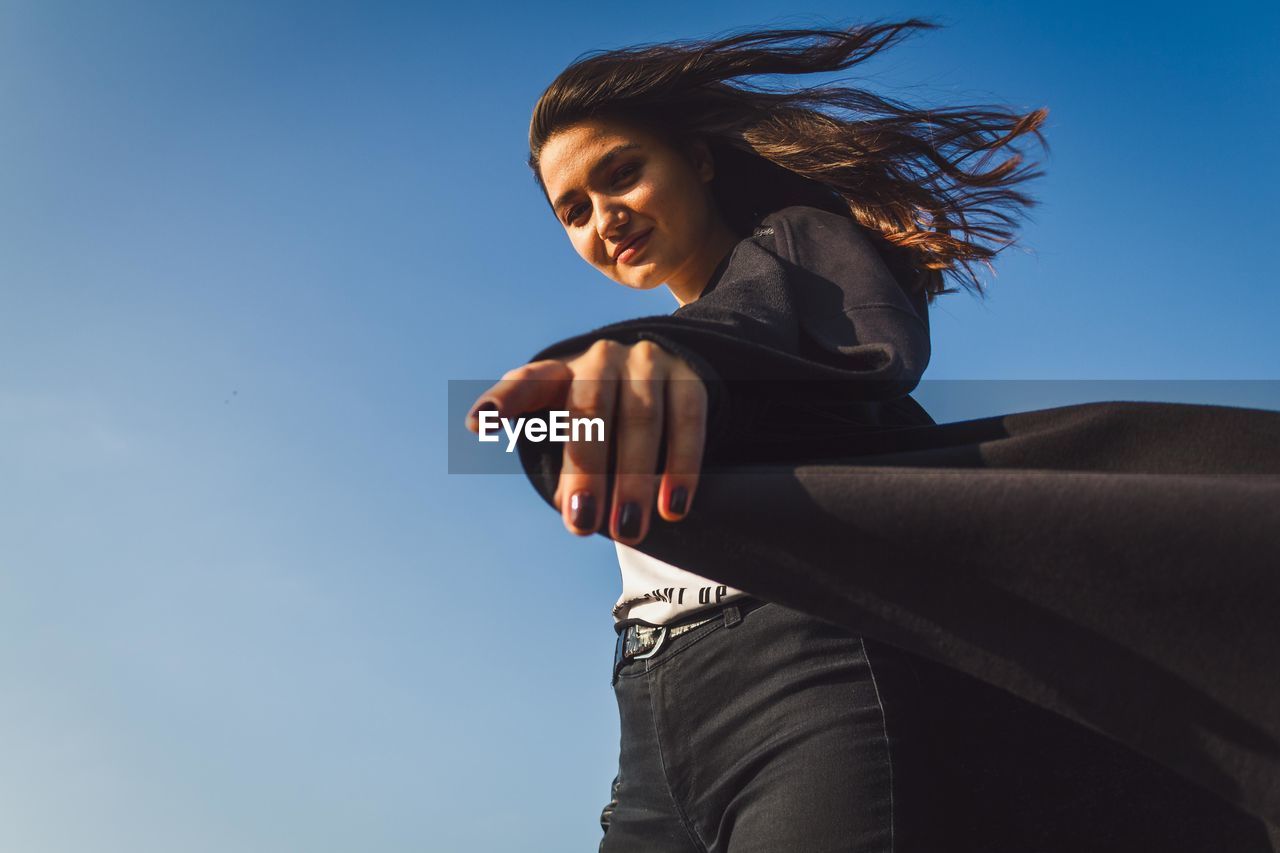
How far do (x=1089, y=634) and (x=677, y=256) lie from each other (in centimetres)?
150

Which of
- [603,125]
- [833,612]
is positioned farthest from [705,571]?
[603,125]

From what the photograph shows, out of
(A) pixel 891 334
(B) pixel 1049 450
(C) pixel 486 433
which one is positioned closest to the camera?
(C) pixel 486 433

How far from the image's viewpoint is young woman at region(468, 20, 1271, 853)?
0.97 m

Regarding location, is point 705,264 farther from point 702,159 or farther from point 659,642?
point 659,642

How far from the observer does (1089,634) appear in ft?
3.38

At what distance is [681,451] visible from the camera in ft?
3.05

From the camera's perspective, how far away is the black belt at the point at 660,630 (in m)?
1.70

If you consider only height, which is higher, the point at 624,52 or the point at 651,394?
the point at 624,52

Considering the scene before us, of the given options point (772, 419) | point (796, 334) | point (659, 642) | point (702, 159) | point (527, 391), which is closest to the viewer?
point (527, 391)

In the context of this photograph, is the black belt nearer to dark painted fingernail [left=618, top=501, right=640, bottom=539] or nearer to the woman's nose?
dark painted fingernail [left=618, top=501, right=640, bottom=539]

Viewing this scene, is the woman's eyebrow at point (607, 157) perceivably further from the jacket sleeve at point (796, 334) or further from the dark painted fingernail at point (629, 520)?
the dark painted fingernail at point (629, 520)

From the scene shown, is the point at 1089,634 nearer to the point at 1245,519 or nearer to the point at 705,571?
the point at 1245,519

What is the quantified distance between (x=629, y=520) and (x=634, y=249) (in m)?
1.54

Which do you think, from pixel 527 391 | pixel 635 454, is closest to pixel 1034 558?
pixel 635 454
